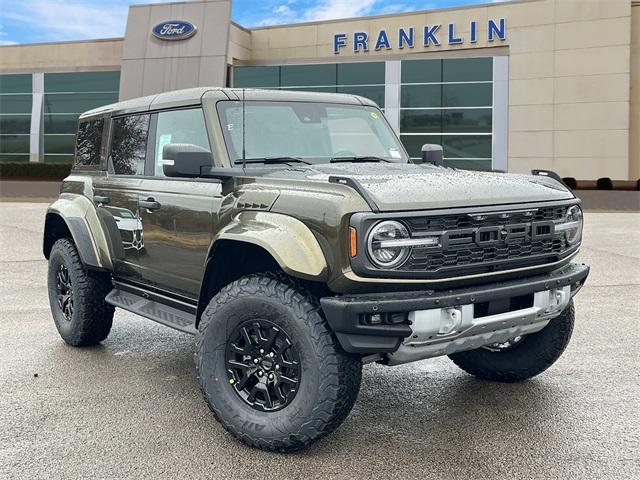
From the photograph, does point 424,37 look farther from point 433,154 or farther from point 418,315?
point 418,315

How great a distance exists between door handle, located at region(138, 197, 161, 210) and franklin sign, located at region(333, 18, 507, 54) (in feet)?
117

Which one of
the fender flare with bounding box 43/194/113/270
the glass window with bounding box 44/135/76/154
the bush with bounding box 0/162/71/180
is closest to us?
the fender flare with bounding box 43/194/113/270

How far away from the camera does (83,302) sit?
539cm

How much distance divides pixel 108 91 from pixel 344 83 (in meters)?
15.1

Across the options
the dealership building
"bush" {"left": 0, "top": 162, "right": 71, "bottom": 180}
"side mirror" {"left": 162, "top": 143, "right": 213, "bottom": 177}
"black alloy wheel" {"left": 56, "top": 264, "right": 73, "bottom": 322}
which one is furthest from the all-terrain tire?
"bush" {"left": 0, "top": 162, "right": 71, "bottom": 180}

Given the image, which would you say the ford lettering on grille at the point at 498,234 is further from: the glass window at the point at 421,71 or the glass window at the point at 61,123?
the glass window at the point at 61,123

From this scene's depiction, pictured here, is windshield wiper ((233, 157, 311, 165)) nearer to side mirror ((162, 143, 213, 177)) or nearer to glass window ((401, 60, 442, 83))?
side mirror ((162, 143, 213, 177))

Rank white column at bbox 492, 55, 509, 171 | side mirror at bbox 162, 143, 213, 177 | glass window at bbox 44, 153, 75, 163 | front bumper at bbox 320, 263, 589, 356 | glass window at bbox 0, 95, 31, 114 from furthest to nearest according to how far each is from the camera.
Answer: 1. glass window at bbox 0, 95, 31, 114
2. glass window at bbox 44, 153, 75, 163
3. white column at bbox 492, 55, 509, 171
4. side mirror at bbox 162, 143, 213, 177
5. front bumper at bbox 320, 263, 589, 356

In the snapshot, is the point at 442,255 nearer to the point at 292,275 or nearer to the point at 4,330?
the point at 292,275

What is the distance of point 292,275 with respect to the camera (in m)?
3.33

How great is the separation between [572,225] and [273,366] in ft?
6.31

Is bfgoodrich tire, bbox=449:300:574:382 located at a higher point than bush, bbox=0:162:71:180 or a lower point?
lower

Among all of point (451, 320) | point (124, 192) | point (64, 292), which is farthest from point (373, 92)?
point (451, 320)

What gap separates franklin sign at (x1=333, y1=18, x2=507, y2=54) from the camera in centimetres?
3703
